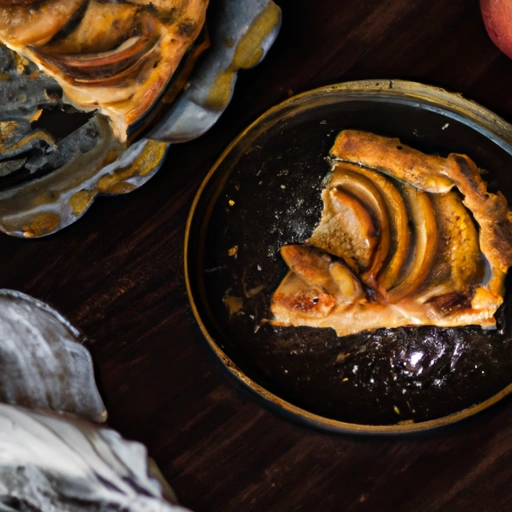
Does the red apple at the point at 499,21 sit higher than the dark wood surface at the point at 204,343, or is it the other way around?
the red apple at the point at 499,21

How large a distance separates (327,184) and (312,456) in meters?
0.46

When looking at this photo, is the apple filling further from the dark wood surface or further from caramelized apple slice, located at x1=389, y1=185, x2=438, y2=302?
the dark wood surface

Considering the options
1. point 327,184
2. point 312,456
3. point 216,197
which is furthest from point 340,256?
point 312,456

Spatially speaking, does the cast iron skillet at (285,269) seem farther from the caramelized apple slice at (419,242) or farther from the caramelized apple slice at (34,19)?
the caramelized apple slice at (34,19)

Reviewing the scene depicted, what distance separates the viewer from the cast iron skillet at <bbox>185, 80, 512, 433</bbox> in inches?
37.3

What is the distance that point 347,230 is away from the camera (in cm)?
97

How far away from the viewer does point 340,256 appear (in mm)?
975

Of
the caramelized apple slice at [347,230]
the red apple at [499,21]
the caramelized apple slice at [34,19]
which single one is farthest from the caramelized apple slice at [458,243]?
the caramelized apple slice at [34,19]

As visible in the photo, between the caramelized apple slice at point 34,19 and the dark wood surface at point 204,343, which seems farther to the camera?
the dark wood surface at point 204,343

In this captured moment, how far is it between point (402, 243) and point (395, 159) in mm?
130

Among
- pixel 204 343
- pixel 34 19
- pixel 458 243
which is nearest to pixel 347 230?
pixel 458 243

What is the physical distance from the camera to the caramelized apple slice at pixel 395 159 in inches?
36.3

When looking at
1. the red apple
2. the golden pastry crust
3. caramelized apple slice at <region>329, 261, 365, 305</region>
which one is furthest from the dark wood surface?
caramelized apple slice at <region>329, 261, 365, 305</region>

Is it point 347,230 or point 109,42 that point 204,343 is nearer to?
point 347,230
